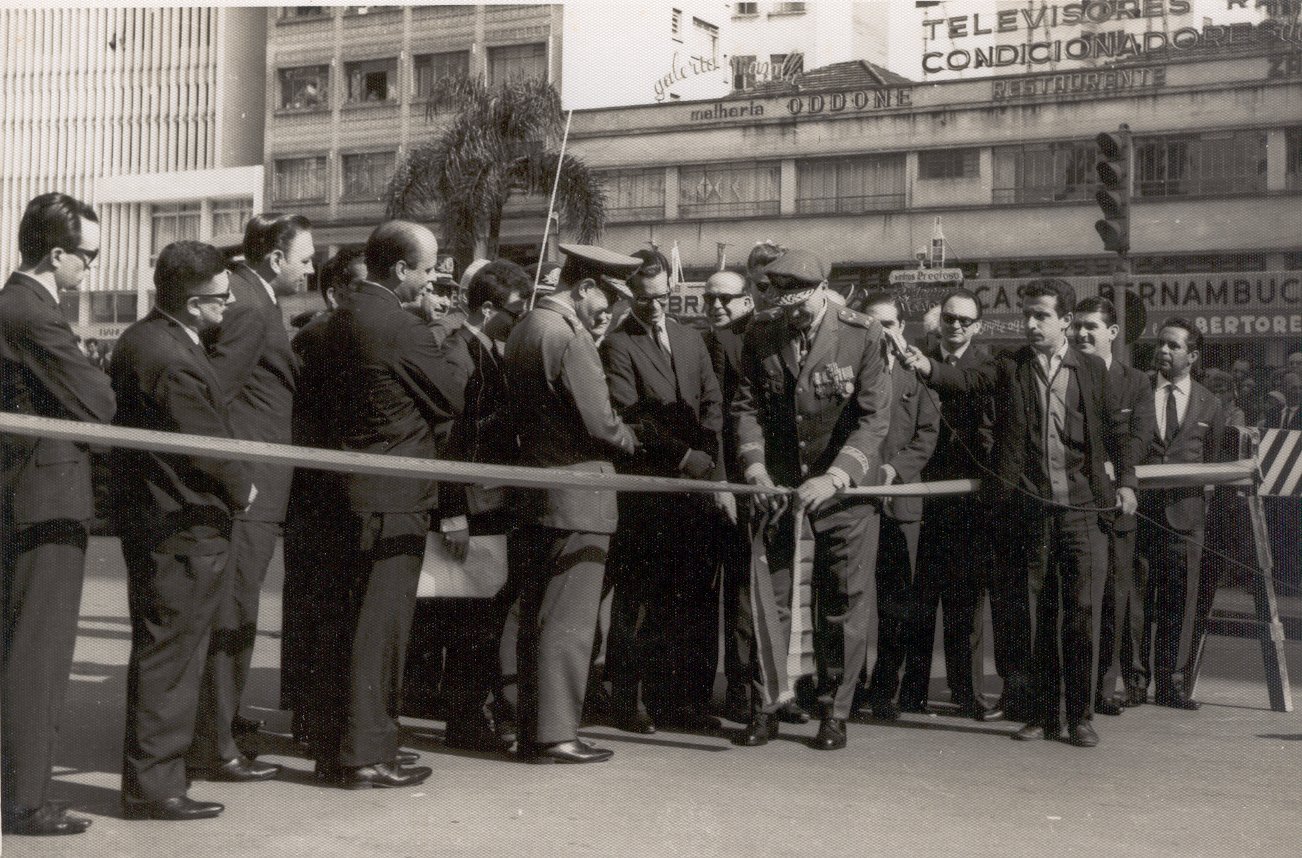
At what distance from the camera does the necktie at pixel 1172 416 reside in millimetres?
7551

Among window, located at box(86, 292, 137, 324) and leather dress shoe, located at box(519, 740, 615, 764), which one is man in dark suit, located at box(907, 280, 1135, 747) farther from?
window, located at box(86, 292, 137, 324)

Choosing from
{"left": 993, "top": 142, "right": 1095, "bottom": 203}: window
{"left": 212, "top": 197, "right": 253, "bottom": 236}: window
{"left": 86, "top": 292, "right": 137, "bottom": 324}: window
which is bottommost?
{"left": 86, "top": 292, "right": 137, "bottom": 324}: window

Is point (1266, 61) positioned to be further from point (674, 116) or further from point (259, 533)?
point (259, 533)

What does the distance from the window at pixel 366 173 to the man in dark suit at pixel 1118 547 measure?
15.9m

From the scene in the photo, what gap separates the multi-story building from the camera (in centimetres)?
530

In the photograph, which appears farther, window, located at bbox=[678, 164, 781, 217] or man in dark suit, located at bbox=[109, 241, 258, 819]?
window, located at bbox=[678, 164, 781, 217]

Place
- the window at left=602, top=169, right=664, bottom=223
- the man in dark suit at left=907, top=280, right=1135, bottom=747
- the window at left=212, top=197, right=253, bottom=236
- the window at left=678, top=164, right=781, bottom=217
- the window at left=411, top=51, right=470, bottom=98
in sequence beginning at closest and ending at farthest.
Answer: the man in dark suit at left=907, top=280, right=1135, bottom=747 → the window at left=212, top=197, right=253, bottom=236 → the window at left=411, top=51, right=470, bottom=98 → the window at left=602, top=169, right=664, bottom=223 → the window at left=678, top=164, right=781, bottom=217

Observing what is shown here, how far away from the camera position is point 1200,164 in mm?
29547

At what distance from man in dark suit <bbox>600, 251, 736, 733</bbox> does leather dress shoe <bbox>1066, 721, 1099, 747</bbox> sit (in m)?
1.50

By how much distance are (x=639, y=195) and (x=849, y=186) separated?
4.54m

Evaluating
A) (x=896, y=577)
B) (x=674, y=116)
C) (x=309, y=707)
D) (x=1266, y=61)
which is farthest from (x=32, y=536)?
(x=1266, y=61)

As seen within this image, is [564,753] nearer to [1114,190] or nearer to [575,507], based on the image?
[575,507]

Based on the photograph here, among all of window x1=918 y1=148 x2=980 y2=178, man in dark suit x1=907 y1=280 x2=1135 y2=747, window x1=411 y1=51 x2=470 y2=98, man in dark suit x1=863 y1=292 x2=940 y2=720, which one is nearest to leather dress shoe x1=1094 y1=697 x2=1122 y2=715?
man in dark suit x1=907 y1=280 x2=1135 y2=747

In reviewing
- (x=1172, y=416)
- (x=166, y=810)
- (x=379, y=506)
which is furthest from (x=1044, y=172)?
(x=166, y=810)
